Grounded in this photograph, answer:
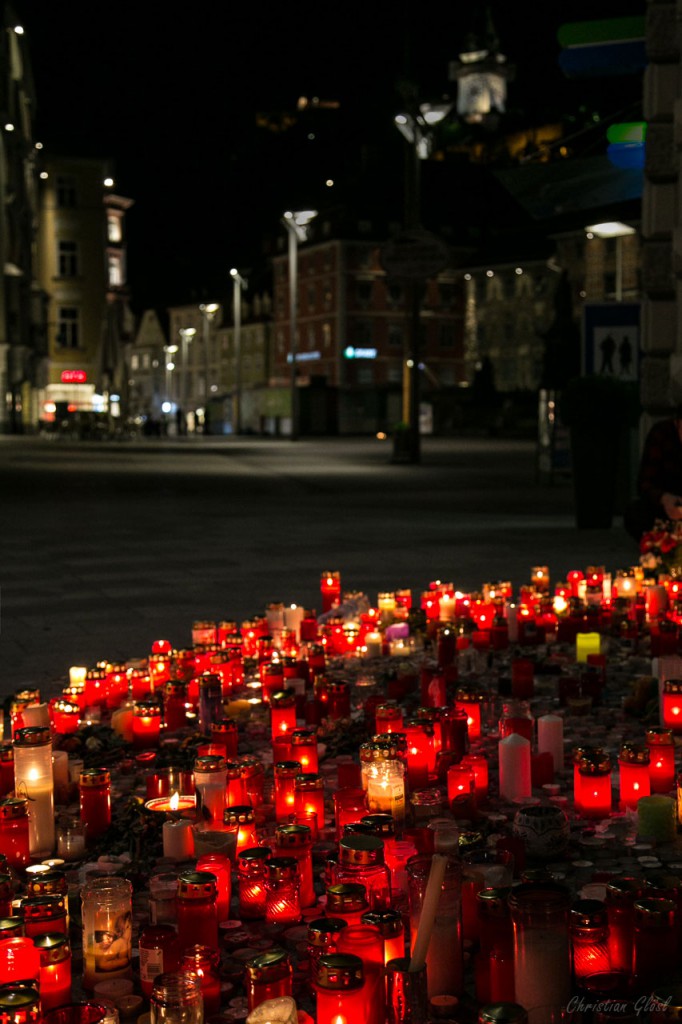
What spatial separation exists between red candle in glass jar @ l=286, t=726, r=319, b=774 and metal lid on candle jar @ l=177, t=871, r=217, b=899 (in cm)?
151

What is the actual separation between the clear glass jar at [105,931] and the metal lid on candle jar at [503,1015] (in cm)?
122

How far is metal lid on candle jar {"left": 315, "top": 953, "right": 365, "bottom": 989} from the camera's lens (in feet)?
9.07

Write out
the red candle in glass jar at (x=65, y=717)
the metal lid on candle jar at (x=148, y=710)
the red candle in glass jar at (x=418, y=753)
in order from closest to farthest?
1. the red candle in glass jar at (x=418, y=753)
2. the metal lid on candle jar at (x=148, y=710)
3. the red candle in glass jar at (x=65, y=717)

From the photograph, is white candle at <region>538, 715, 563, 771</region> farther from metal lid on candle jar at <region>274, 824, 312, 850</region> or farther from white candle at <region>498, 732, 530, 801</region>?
metal lid on candle jar at <region>274, 824, 312, 850</region>

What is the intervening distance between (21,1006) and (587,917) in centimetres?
137

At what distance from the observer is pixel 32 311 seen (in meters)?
66.1

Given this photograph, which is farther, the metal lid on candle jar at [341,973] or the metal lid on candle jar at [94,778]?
the metal lid on candle jar at [94,778]

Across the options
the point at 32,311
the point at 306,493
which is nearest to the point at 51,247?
the point at 32,311

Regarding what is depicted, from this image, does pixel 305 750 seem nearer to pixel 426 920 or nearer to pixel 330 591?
pixel 426 920

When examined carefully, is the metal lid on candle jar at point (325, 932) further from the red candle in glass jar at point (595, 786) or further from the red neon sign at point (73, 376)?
the red neon sign at point (73, 376)

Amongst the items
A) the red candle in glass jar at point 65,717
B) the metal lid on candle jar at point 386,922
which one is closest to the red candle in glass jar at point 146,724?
the red candle in glass jar at point 65,717

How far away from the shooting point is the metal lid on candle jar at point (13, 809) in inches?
169

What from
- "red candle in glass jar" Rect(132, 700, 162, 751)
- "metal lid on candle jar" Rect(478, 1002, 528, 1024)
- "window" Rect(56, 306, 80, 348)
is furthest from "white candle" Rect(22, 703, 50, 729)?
"window" Rect(56, 306, 80, 348)

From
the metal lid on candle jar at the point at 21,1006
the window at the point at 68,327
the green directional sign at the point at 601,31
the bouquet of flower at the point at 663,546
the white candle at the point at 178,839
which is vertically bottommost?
the white candle at the point at 178,839
